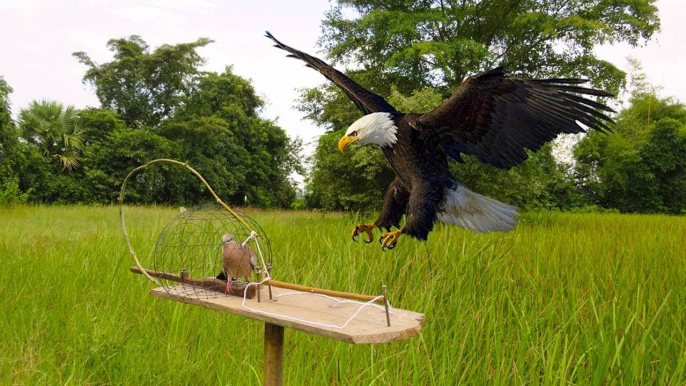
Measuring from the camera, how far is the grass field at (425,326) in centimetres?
249

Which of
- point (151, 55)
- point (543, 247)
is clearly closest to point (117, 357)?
point (543, 247)

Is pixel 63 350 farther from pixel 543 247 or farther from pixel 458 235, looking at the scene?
pixel 543 247

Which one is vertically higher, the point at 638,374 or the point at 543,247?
the point at 543,247

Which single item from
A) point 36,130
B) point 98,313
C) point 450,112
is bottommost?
point 98,313

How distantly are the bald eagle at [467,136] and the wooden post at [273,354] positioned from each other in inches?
21.9

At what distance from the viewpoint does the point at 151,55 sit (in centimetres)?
1878

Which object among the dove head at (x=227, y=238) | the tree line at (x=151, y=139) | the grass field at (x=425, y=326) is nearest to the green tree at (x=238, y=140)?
the tree line at (x=151, y=139)

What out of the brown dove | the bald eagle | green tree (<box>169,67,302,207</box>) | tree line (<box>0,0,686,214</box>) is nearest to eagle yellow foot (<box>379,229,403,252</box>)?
the bald eagle

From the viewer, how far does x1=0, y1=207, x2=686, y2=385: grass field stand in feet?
8.16

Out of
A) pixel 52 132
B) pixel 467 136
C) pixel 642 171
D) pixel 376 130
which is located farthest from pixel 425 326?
pixel 52 132

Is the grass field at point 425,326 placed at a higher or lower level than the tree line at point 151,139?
lower

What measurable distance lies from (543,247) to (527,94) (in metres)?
3.19

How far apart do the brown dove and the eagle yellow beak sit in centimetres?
69

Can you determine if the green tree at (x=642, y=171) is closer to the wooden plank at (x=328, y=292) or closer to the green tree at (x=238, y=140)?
the green tree at (x=238, y=140)
